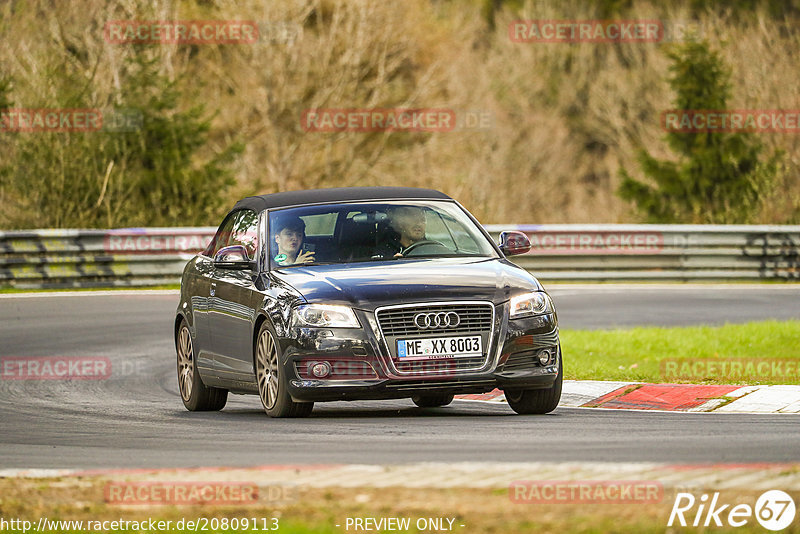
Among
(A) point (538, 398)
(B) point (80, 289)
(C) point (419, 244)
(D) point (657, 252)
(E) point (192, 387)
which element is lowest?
(D) point (657, 252)

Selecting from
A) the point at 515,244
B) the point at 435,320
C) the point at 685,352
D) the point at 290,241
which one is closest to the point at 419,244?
the point at 515,244

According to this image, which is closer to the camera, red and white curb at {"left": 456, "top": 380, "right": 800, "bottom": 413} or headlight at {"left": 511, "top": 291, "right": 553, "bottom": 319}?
headlight at {"left": 511, "top": 291, "right": 553, "bottom": 319}

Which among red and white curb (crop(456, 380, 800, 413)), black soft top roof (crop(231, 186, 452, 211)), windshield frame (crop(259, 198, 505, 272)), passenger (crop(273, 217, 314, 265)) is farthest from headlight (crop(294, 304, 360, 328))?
red and white curb (crop(456, 380, 800, 413))

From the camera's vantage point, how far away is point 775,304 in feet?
74.2

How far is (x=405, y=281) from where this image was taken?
1070cm

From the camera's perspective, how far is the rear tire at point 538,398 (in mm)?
11234

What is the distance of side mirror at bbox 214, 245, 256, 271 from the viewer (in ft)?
38.2

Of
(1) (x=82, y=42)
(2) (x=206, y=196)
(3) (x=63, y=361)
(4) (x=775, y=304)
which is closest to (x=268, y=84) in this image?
Result: (1) (x=82, y=42)

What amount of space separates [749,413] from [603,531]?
5.65 m

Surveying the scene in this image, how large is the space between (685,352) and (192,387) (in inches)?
218

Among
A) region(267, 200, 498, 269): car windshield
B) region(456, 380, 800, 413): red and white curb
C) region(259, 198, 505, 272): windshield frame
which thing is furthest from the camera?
region(456, 380, 800, 413): red and white curb

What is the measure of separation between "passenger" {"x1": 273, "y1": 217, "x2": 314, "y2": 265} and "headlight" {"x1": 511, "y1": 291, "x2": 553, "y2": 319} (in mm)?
1693

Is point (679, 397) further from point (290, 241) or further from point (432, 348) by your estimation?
point (290, 241)

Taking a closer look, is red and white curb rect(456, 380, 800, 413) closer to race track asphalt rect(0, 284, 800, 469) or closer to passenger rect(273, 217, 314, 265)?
race track asphalt rect(0, 284, 800, 469)
